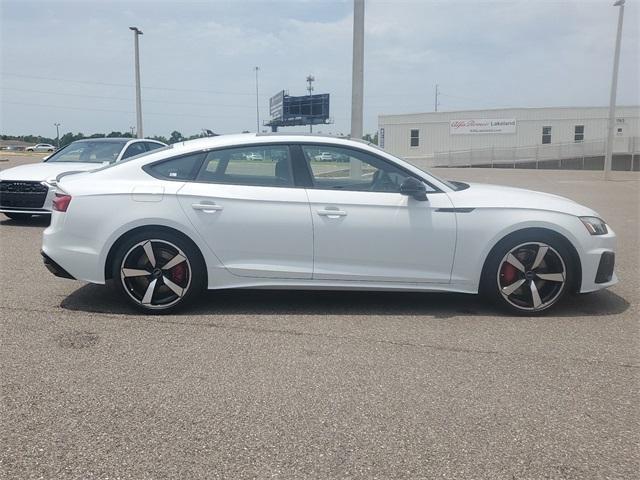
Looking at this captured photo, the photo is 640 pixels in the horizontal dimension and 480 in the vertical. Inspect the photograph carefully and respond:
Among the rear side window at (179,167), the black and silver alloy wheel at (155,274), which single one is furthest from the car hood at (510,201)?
the black and silver alloy wheel at (155,274)

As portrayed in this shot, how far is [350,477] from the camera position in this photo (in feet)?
8.13

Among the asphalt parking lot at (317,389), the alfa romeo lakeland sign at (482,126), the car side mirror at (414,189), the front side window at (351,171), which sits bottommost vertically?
the asphalt parking lot at (317,389)

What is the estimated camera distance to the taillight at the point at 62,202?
4734 millimetres

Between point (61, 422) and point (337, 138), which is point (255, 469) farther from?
point (337, 138)

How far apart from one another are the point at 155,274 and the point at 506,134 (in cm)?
4664

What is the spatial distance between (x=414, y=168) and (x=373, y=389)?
7.34ft

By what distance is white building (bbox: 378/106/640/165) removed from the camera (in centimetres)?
4394

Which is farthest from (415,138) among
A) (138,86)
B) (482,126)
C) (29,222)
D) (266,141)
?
(266,141)

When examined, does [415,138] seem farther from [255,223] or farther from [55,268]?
[55,268]

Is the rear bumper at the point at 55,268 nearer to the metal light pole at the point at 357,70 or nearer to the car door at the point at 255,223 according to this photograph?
the car door at the point at 255,223

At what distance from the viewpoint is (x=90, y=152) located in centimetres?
1062

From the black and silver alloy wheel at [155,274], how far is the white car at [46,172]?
512 centimetres

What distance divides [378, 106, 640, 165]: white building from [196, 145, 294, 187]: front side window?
3952cm

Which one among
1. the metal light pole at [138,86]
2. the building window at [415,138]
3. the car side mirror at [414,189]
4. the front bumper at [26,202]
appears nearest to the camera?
the car side mirror at [414,189]
